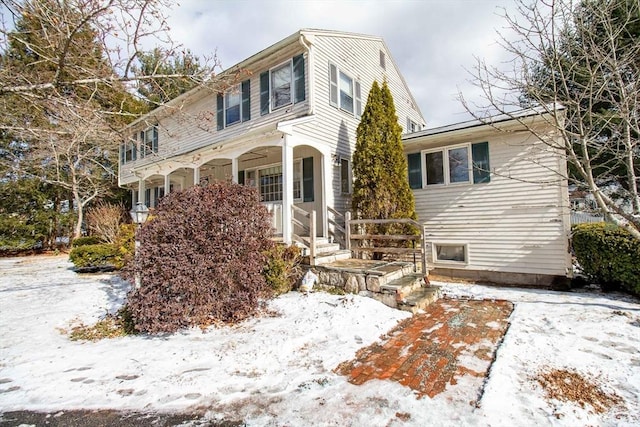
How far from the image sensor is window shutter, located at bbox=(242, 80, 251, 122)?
10562 millimetres

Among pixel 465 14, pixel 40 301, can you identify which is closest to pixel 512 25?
pixel 465 14

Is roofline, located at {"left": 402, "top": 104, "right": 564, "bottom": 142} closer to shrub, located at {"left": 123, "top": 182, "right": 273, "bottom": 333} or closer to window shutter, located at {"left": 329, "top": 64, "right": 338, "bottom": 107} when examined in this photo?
window shutter, located at {"left": 329, "top": 64, "right": 338, "bottom": 107}

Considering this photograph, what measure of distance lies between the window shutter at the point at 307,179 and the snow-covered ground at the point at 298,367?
4.23m

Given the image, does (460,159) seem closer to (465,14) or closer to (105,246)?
(465,14)

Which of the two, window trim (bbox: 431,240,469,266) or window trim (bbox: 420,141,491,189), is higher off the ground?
window trim (bbox: 420,141,491,189)

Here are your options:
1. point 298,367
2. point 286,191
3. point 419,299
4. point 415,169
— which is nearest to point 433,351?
point 298,367

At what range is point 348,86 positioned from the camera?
35.1 ft

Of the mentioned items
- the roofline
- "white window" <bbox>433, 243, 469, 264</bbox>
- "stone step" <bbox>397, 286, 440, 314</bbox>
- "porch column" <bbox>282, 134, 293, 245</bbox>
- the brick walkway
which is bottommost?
the brick walkway

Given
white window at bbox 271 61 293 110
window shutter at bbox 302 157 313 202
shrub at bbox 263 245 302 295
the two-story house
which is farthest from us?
window shutter at bbox 302 157 313 202

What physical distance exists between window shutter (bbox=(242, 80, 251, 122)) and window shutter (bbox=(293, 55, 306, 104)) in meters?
2.08

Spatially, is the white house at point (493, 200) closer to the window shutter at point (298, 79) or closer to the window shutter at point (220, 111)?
the window shutter at point (298, 79)

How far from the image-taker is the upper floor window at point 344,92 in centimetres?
986

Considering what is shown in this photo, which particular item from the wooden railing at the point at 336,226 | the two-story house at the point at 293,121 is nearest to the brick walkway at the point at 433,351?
the two-story house at the point at 293,121

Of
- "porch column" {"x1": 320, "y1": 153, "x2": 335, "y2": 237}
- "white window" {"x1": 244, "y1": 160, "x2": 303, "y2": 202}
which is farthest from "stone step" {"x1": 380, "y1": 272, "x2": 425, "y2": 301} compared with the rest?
"white window" {"x1": 244, "y1": 160, "x2": 303, "y2": 202}
